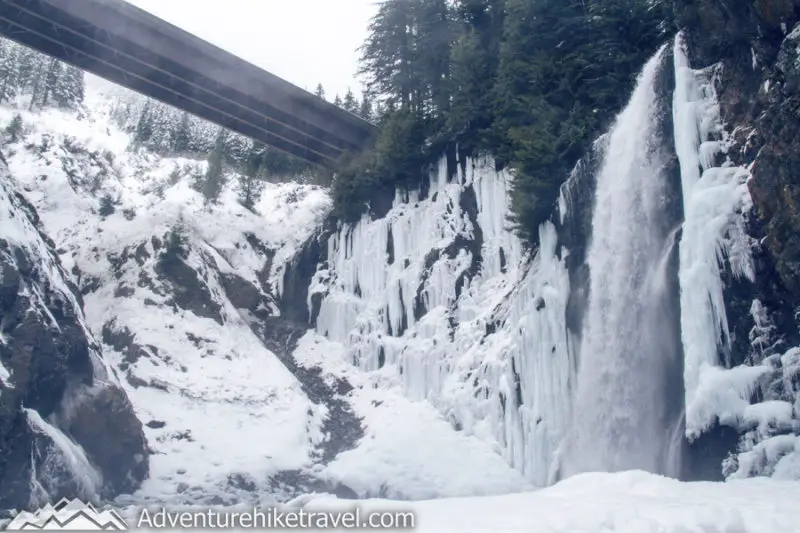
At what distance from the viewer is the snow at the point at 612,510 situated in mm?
6605

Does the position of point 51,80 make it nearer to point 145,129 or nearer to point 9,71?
point 9,71

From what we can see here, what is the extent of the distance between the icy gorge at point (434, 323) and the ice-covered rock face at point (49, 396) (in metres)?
0.06

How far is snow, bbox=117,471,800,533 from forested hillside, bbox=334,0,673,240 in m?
12.8

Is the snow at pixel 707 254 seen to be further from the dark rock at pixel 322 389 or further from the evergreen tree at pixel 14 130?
the evergreen tree at pixel 14 130

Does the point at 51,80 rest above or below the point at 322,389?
above

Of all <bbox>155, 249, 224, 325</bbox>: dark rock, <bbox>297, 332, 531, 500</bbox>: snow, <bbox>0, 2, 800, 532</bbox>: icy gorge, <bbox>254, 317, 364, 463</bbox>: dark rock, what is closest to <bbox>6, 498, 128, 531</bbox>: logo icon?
<bbox>0, 2, 800, 532</bbox>: icy gorge

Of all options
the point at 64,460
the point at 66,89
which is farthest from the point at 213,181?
the point at 66,89

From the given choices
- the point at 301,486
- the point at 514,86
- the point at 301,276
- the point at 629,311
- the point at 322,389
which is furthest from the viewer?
the point at 301,276

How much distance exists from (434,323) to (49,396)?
10911 millimetres

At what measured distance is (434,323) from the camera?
23906 mm

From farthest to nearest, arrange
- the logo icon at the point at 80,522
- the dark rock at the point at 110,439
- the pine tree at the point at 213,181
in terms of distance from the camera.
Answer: the pine tree at the point at 213,181 → the dark rock at the point at 110,439 → the logo icon at the point at 80,522

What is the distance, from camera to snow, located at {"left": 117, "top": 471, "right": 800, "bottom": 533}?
6605 mm

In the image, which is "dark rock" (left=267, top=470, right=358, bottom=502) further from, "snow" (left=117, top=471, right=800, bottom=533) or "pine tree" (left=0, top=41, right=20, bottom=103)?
"pine tree" (left=0, top=41, right=20, bottom=103)

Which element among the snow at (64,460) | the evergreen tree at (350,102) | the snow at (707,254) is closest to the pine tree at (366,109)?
the evergreen tree at (350,102)
